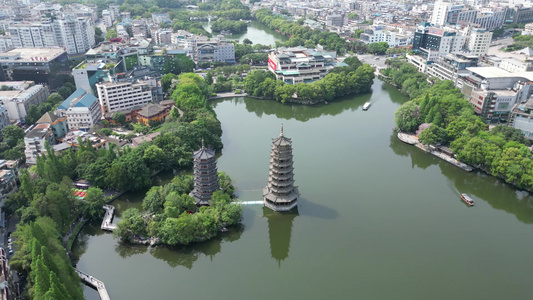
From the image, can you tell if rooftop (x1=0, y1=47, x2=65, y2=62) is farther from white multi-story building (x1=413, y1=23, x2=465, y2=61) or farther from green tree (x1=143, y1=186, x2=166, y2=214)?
white multi-story building (x1=413, y1=23, x2=465, y2=61)

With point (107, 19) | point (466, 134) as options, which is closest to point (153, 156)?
point (466, 134)

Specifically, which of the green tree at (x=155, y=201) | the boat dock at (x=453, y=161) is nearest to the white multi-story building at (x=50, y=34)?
the green tree at (x=155, y=201)

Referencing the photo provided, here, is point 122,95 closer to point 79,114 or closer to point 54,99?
point 79,114

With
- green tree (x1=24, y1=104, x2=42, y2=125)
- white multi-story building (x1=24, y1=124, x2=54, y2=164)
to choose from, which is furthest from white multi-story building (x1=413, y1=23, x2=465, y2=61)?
green tree (x1=24, y1=104, x2=42, y2=125)

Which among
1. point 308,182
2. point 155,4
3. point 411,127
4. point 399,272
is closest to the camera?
point 399,272

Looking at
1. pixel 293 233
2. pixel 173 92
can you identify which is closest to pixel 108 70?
pixel 173 92

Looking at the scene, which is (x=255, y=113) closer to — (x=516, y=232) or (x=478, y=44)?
(x=516, y=232)

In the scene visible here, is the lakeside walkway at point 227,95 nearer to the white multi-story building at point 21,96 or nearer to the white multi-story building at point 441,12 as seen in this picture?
the white multi-story building at point 21,96
